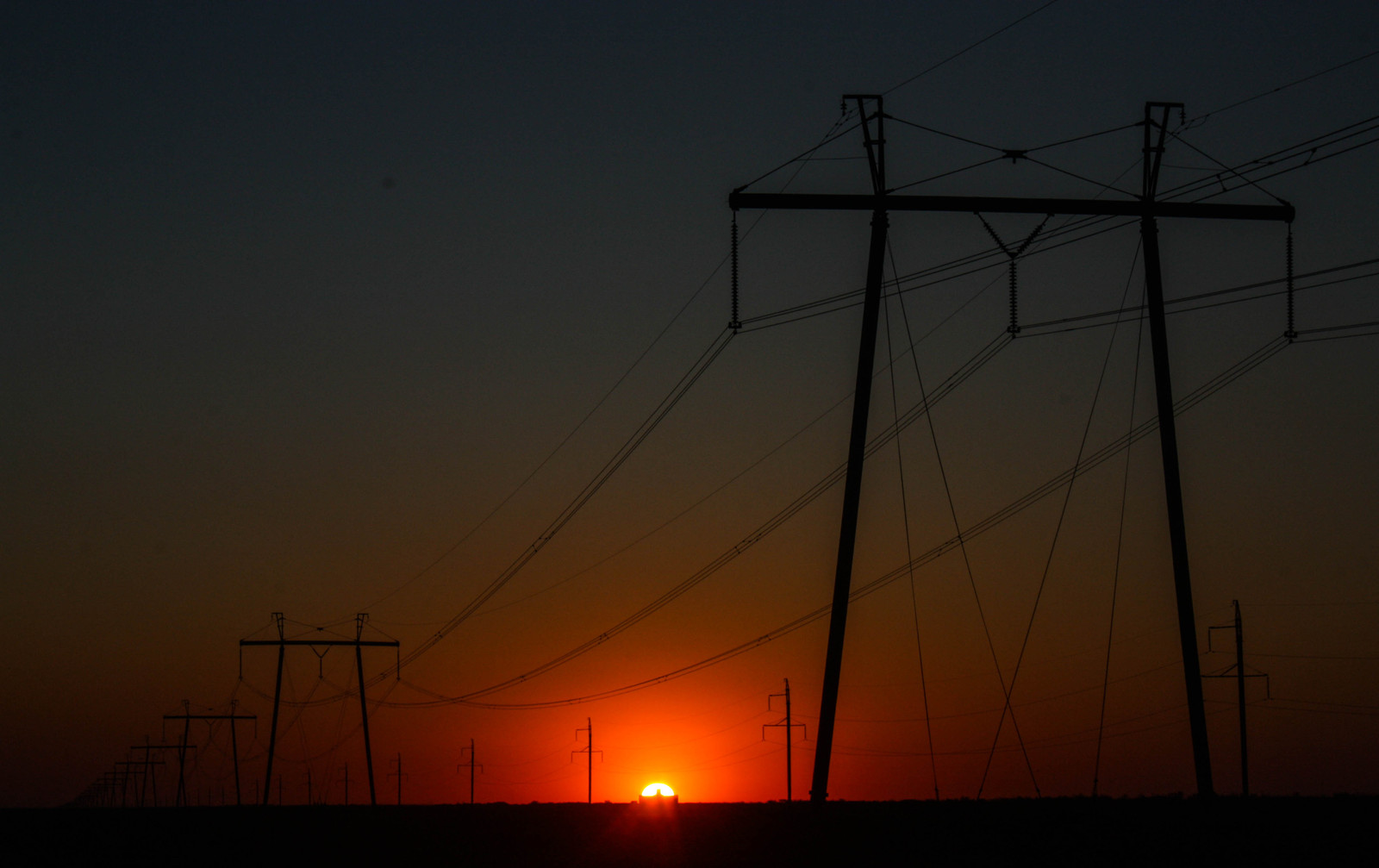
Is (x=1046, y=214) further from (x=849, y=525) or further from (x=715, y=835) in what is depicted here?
(x=715, y=835)

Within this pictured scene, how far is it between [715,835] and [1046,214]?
43.3ft

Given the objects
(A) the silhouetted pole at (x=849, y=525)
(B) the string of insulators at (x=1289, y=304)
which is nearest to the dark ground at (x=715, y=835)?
(A) the silhouetted pole at (x=849, y=525)

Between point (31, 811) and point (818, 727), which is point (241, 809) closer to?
point (31, 811)

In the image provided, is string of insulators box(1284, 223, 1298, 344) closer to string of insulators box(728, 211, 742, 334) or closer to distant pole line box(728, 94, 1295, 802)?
A: distant pole line box(728, 94, 1295, 802)

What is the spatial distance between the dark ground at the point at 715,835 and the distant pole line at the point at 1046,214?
349cm

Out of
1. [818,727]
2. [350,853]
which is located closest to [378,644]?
[818,727]

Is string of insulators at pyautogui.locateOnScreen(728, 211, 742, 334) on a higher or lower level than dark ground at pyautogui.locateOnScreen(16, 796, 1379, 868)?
higher

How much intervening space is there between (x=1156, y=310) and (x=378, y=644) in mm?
45920

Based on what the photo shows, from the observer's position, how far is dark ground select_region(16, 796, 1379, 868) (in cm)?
1711

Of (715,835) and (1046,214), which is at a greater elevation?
(1046,214)

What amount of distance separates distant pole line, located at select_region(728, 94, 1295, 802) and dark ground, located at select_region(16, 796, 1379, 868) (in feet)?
11.5

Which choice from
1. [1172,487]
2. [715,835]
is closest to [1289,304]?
[1172,487]

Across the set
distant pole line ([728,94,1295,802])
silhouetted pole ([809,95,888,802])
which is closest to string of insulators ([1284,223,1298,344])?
distant pole line ([728,94,1295,802])

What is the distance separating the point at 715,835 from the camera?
17953 millimetres
